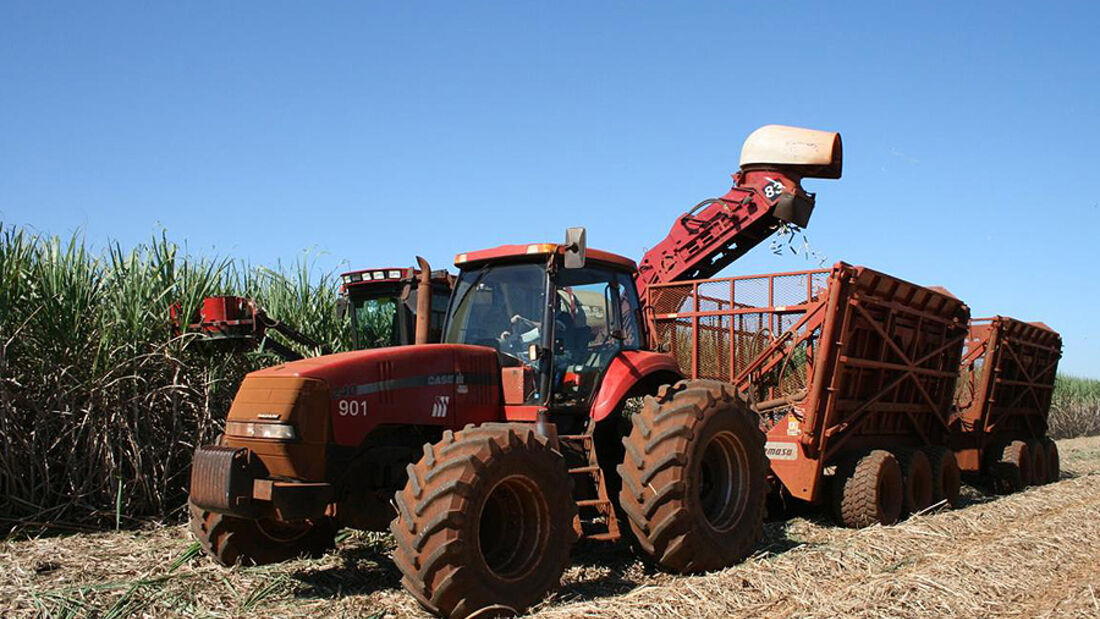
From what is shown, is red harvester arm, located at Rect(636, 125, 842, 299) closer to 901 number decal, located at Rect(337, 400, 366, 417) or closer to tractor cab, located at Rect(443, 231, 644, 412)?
tractor cab, located at Rect(443, 231, 644, 412)

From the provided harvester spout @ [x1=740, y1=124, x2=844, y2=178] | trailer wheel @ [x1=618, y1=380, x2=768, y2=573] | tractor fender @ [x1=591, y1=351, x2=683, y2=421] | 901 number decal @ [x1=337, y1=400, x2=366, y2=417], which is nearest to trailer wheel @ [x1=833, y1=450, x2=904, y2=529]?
trailer wheel @ [x1=618, y1=380, x2=768, y2=573]

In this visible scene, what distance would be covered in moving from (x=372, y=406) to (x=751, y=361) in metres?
4.99

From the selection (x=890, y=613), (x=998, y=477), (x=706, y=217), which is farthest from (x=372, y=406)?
(x=998, y=477)

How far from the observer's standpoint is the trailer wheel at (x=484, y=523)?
180 inches

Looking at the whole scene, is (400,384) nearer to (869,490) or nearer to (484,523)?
(484,523)

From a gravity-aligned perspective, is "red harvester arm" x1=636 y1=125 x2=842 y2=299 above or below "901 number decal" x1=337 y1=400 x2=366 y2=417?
above

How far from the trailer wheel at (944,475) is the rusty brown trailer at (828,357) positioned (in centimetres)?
37

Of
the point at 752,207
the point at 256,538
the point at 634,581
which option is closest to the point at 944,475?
the point at 752,207

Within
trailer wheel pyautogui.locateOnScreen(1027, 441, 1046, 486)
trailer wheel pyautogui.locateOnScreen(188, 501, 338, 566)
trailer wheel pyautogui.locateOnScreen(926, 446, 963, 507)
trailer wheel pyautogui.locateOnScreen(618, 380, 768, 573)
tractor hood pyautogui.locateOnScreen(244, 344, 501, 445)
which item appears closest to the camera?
tractor hood pyautogui.locateOnScreen(244, 344, 501, 445)

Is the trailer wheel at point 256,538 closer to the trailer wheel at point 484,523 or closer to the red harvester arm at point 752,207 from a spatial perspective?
the trailer wheel at point 484,523

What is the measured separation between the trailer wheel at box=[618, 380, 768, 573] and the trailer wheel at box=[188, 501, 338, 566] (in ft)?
6.64

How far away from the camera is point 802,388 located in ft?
29.2

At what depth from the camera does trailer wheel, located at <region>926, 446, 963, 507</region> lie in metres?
9.68

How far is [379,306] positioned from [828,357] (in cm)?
509
